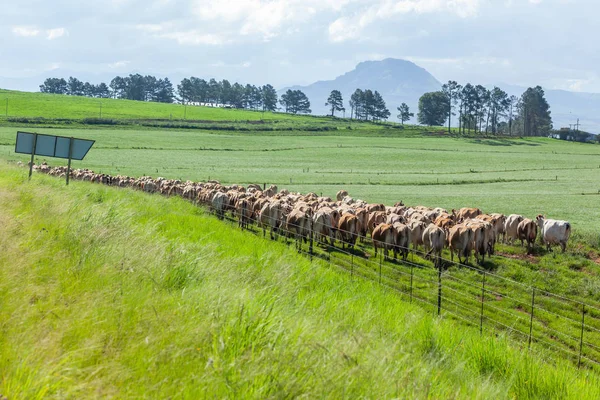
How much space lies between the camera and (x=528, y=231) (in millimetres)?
23609

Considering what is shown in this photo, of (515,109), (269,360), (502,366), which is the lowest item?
(502,366)

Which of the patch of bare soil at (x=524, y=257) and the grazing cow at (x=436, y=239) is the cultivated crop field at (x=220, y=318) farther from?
the grazing cow at (x=436, y=239)

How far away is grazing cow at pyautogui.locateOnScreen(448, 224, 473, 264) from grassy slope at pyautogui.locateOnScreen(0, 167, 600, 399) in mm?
12553

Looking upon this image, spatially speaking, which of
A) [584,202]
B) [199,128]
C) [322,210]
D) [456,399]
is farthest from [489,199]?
[199,128]

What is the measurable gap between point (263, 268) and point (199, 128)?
4209 inches

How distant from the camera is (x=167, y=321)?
485 centimetres

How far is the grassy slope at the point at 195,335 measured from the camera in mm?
3953

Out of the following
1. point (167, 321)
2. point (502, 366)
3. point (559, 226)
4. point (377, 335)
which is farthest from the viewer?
point (559, 226)

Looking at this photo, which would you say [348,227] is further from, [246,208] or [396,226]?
[246,208]

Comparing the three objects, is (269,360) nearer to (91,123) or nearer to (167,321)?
(167,321)

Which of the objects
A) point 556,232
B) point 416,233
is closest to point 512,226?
point 556,232

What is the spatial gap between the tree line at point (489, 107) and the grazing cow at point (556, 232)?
130897 mm

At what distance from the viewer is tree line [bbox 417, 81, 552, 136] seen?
508ft

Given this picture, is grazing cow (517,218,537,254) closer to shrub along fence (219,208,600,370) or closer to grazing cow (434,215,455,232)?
grazing cow (434,215,455,232)
